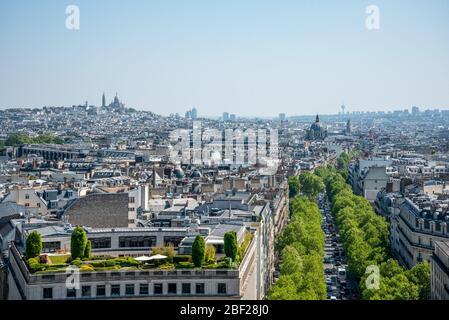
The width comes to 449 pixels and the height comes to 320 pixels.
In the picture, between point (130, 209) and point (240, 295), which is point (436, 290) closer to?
point (240, 295)

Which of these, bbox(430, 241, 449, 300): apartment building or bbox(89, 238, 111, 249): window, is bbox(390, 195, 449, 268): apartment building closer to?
bbox(430, 241, 449, 300): apartment building

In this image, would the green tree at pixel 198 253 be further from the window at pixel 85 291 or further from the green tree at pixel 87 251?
the green tree at pixel 87 251

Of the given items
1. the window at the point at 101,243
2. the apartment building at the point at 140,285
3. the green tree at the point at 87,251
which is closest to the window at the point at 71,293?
the apartment building at the point at 140,285

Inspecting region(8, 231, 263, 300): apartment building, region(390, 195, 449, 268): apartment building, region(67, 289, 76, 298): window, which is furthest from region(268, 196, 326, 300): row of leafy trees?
region(67, 289, 76, 298): window

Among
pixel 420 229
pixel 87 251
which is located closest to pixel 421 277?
pixel 420 229
